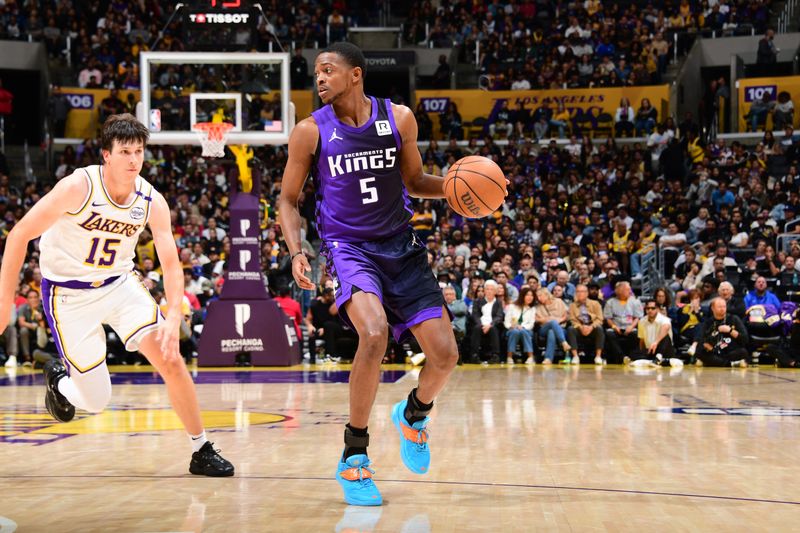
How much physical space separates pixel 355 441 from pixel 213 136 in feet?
31.3

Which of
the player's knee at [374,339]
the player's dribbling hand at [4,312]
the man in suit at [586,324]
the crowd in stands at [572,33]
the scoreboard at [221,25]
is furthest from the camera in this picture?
the crowd in stands at [572,33]

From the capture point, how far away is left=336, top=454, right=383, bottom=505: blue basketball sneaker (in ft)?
14.7

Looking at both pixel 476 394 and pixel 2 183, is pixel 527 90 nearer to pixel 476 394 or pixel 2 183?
pixel 2 183

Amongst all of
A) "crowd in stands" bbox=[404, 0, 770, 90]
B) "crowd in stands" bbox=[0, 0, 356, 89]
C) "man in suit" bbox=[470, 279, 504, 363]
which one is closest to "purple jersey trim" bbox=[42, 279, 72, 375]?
"man in suit" bbox=[470, 279, 504, 363]

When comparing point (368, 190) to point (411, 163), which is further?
point (411, 163)

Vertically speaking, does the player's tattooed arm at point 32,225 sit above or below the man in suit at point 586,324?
above

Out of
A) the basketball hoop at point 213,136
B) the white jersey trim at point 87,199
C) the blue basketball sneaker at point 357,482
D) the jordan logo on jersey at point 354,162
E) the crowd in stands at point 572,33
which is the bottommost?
the blue basketball sneaker at point 357,482

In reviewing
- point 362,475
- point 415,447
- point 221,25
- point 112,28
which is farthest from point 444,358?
point 112,28

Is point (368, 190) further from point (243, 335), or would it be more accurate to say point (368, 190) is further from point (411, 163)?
point (243, 335)

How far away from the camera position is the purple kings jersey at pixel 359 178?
499 cm

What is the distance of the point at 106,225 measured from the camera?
5145 millimetres

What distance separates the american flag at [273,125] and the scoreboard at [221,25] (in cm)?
104

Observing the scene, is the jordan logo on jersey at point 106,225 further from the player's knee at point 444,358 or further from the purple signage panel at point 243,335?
the purple signage panel at point 243,335

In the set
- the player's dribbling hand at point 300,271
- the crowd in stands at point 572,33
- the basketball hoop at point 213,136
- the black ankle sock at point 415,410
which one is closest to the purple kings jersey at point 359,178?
the player's dribbling hand at point 300,271
